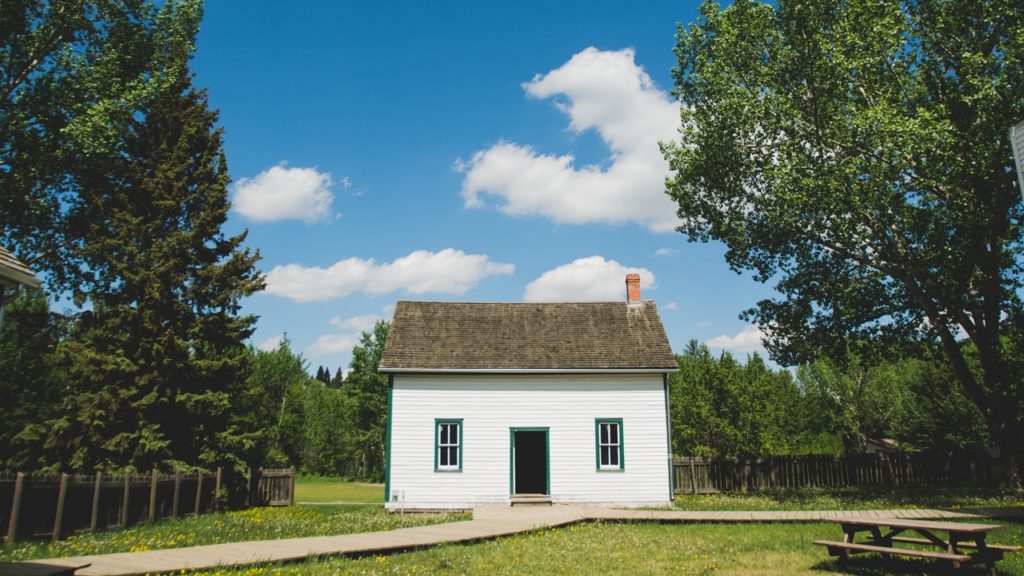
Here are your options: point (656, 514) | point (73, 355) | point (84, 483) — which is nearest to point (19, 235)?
point (73, 355)

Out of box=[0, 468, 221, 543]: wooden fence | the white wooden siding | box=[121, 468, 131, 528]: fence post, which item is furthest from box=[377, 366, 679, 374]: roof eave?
box=[121, 468, 131, 528]: fence post

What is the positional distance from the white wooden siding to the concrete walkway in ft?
8.33

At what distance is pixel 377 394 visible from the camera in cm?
5684

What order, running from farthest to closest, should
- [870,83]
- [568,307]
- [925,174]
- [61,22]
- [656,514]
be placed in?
[568,307] → [61,22] → [870,83] → [925,174] → [656,514]

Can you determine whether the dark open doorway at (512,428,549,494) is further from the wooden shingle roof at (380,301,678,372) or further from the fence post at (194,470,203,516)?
the fence post at (194,470,203,516)

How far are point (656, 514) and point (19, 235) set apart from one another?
26.4 meters

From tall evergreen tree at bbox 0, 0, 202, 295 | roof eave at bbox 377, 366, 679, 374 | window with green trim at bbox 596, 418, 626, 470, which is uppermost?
tall evergreen tree at bbox 0, 0, 202, 295

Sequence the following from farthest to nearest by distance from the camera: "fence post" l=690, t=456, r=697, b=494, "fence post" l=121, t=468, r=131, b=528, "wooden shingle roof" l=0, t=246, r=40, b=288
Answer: "fence post" l=690, t=456, r=697, b=494 < "fence post" l=121, t=468, r=131, b=528 < "wooden shingle roof" l=0, t=246, r=40, b=288

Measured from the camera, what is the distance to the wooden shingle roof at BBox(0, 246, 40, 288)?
36.3ft

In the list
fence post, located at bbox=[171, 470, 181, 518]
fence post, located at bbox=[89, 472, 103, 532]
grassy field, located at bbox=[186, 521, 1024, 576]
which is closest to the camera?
grassy field, located at bbox=[186, 521, 1024, 576]

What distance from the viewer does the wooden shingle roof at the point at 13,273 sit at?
11062 mm

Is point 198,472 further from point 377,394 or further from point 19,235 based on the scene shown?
point 377,394

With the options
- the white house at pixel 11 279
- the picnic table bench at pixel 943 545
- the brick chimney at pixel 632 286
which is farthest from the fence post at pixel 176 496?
the brick chimney at pixel 632 286

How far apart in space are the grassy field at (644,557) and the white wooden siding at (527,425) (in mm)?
8241
